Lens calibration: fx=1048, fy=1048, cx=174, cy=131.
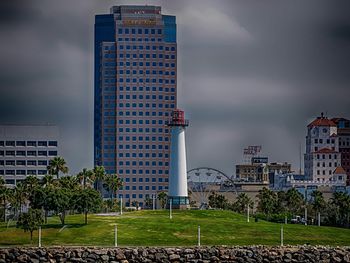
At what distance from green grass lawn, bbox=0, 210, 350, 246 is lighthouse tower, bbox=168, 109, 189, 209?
63.3 ft

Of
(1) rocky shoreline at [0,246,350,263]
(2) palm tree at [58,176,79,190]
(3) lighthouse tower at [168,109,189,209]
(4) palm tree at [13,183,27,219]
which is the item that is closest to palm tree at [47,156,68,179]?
(2) palm tree at [58,176,79,190]

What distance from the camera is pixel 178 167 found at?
455ft

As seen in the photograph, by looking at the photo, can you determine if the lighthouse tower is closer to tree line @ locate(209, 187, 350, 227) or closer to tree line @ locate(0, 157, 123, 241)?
tree line @ locate(209, 187, 350, 227)

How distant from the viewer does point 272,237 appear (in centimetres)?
9981

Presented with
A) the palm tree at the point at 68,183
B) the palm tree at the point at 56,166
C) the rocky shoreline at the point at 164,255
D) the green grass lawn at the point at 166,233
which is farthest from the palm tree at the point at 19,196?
the rocky shoreline at the point at 164,255

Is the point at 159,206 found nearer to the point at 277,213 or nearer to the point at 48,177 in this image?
the point at 277,213

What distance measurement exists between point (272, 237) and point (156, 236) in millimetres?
11092

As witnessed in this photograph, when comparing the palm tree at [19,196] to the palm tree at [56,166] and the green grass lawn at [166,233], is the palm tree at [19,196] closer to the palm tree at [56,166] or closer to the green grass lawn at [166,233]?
the palm tree at [56,166]

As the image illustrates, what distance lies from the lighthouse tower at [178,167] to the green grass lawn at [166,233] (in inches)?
760

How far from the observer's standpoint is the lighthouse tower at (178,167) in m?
139

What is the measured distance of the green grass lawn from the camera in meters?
93.9

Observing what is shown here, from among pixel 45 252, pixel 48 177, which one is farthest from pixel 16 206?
pixel 45 252


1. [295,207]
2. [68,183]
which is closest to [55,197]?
[68,183]

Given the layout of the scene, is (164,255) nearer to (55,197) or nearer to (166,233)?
(166,233)
